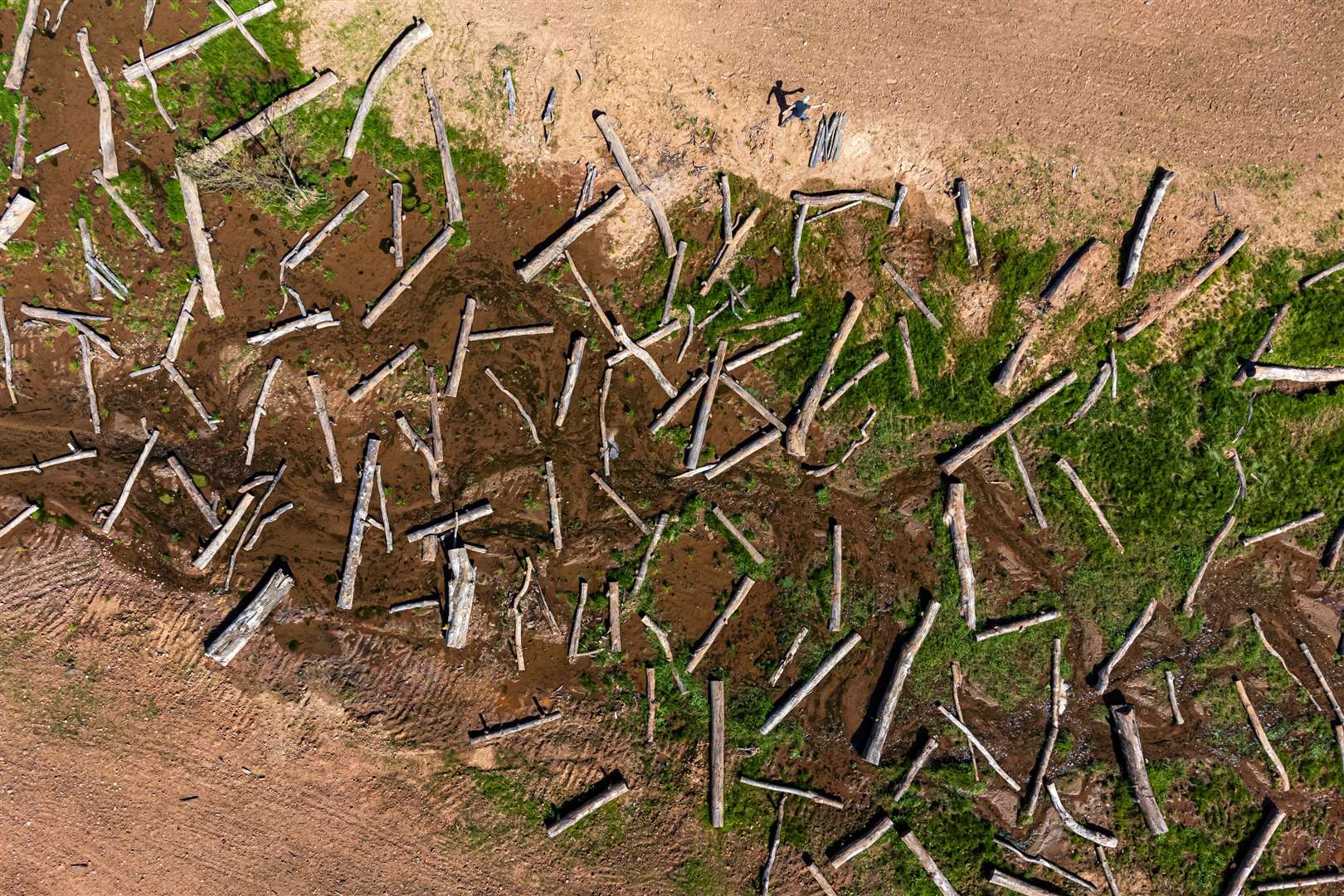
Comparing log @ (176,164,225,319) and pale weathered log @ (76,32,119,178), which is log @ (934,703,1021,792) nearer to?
log @ (176,164,225,319)

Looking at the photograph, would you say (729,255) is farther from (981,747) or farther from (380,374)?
(981,747)

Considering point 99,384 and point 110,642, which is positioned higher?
point 99,384

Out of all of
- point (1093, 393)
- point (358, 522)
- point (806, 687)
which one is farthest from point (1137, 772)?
point (358, 522)

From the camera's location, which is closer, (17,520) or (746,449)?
(17,520)

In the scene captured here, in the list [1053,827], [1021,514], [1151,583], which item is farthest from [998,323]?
[1053,827]

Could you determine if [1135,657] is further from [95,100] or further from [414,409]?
[95,100]

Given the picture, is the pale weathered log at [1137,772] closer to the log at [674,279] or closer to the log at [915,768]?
the log at [915,768]
